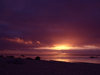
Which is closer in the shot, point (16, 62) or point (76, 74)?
point (76, 74)

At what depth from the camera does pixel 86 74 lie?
8367mm

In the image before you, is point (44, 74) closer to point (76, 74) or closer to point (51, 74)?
point (51, 74)

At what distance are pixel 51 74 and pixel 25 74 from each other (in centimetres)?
151

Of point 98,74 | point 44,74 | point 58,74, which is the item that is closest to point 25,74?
point 44,74

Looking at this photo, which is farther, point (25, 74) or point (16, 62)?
point (16, 62)

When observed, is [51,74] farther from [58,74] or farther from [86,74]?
[86,74]

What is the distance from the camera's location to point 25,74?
813 centimetres

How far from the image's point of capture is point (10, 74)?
800 cm

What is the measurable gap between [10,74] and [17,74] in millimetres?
390

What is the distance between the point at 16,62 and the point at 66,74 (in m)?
5.44

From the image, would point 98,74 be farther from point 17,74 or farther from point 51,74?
point 17,74

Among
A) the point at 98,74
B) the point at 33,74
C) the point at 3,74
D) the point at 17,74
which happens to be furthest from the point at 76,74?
the point at 3,74

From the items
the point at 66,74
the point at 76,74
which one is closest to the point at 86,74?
the point at 76,74

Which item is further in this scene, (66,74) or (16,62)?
(16,62)
